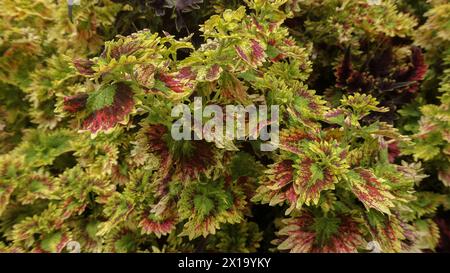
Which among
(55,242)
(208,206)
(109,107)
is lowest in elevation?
(55,242)

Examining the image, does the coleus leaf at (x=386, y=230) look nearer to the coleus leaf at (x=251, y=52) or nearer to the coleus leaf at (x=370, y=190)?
the coleus leaf at (x=370, y=190)

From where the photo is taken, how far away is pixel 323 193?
0.93 m

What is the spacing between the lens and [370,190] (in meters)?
0.85

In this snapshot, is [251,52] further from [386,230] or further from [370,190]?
[386,230]

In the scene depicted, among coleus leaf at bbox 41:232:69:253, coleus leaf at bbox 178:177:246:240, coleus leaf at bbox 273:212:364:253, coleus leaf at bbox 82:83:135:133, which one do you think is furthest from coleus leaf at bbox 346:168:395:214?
coleus leaf at bbox 41:232:69:253

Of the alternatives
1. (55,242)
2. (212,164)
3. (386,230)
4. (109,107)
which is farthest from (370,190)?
(55,242)

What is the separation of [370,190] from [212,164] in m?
0.34

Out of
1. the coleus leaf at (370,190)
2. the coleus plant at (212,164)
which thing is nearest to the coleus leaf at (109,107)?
the coleus plant at (212,164)

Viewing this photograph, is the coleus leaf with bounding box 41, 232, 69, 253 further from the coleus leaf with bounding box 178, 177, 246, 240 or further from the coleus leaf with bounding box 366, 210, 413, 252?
the coleus leaf with bounding box 366, 210, 413, 252

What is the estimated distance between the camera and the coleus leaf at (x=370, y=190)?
2.67ft

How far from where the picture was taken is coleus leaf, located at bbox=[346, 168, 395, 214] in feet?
2.67

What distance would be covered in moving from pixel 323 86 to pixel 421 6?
1.52 feet
